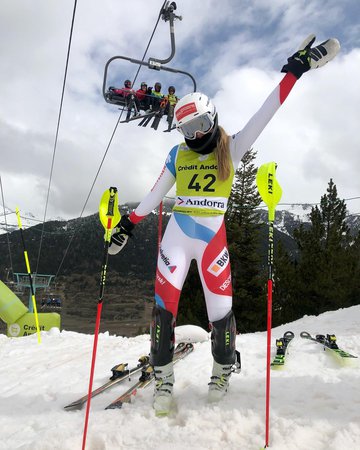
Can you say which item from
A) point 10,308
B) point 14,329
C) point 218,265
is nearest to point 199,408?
point 218,265

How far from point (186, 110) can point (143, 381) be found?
267 cm

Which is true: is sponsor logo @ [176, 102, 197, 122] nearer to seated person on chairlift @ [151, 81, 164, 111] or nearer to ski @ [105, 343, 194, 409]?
ski @ [105, 343, 194, 409]

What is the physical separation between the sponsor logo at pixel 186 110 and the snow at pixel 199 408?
7.92 ft

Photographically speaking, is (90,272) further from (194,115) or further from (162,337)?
(194,115)

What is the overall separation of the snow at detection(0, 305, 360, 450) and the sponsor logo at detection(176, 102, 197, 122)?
2.42 meters

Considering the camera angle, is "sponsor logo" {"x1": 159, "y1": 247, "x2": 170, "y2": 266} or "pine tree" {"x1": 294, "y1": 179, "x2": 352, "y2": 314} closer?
"sponsor logo" {"x1": 159, "y1": 247, "x2": 170, "y2": 266}

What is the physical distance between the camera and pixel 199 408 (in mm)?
2771

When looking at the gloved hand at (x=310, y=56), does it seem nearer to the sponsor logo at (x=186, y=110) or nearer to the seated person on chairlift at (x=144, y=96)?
the sponsor logo at (x=186, y=110)

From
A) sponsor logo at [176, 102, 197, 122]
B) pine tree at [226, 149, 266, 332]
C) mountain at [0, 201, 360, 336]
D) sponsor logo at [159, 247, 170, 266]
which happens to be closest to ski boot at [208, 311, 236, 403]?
sponsor logo at [159, 247, 170, 266]

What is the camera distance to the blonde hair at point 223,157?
320 centimetres

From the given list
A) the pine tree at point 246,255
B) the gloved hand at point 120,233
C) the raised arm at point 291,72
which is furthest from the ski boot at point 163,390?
the pine tree at point 246,255

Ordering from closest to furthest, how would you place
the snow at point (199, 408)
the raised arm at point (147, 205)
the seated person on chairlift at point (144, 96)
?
the snow at point (199, 408) → the raised arm at point (147, 205) → the seated person on chairlift at point (144, 96)

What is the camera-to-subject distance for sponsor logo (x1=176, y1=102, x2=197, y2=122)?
314cm

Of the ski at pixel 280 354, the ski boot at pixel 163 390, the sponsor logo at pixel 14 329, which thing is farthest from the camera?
the sponsor logo at pixel 14 329
